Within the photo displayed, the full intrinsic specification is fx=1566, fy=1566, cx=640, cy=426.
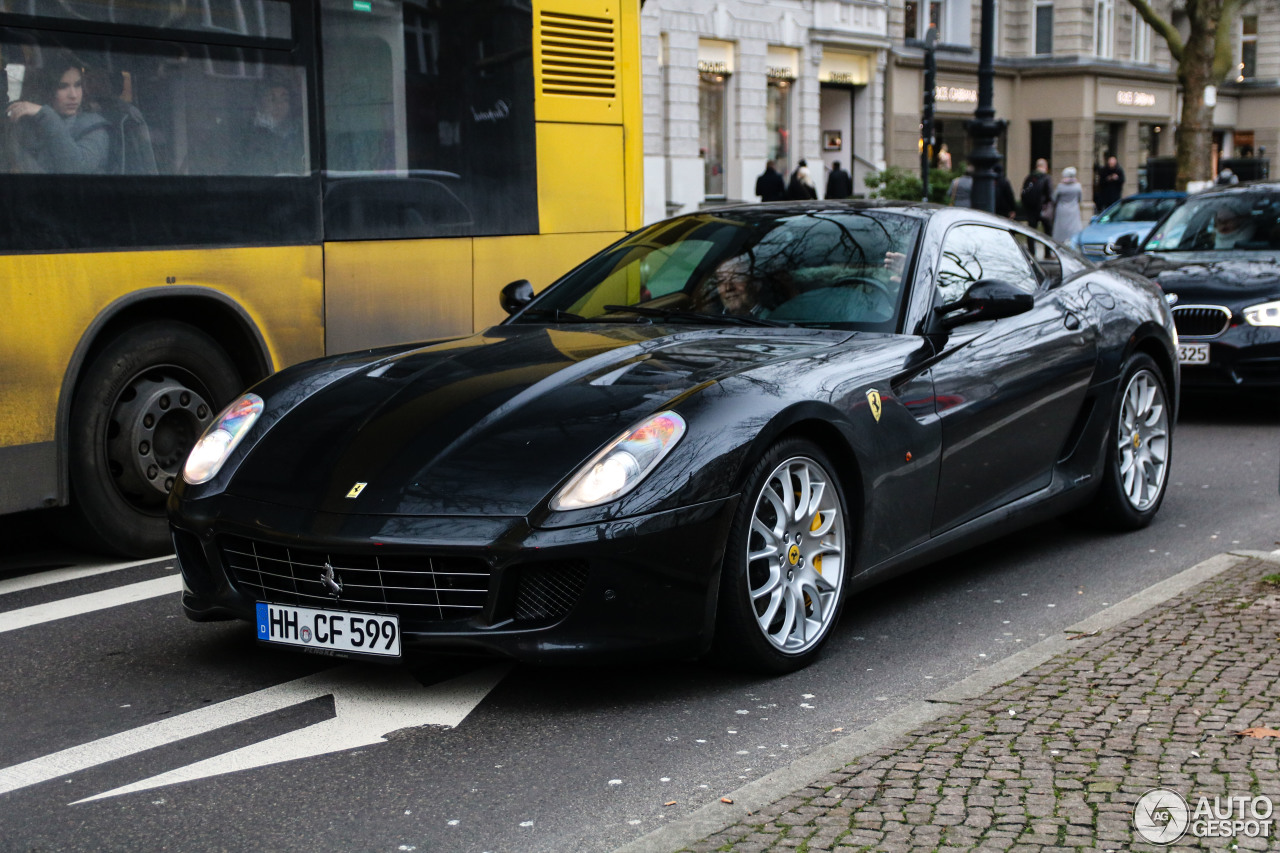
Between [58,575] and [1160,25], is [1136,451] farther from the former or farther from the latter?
[1160,25]

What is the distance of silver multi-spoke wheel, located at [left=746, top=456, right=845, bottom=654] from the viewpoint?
4.67 meters

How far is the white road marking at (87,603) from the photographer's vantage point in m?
5.64

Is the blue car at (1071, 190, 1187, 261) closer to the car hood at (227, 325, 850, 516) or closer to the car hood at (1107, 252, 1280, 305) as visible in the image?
the car hood at (1107, 252, 1280, 305)

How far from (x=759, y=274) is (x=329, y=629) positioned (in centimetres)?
224

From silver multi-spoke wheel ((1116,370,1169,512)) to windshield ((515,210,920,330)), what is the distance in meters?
1.62

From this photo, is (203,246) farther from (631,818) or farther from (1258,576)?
(1258,576)

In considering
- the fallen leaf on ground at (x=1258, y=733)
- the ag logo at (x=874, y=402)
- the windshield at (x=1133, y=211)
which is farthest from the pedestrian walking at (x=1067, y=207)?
the fallen leaf on ground at (x=1258, y=733)

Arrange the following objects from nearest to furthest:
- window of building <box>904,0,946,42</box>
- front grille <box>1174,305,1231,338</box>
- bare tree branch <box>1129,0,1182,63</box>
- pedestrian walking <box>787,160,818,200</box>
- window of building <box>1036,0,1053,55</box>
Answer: front grille <box>1174,305,1231,338</box>, pedestrian walking <box>787,160,818,200</box>, bare tree branch <box>1129,0,1182,63</box>, window of building <box>904,0,946,42</box>, window of building <box>1036,0,1053,55</box>

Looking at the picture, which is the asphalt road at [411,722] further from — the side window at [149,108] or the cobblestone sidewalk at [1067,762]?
the side window at [149,108]

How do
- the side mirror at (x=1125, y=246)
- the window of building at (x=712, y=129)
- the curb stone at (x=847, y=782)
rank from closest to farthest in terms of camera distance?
1. the curb stone at (x=847, y=782)
2. the side mirror at (x=1125, y=246)
3. the window of building at (x=712, y=129)

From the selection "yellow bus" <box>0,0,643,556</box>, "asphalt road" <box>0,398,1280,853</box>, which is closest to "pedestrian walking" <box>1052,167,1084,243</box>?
"yellow bus" <box>0,0,643,556</box>

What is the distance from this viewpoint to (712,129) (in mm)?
34312

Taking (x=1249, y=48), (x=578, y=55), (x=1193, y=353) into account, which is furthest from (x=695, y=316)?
(x=1249, y=48)

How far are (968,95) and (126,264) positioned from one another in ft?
126
